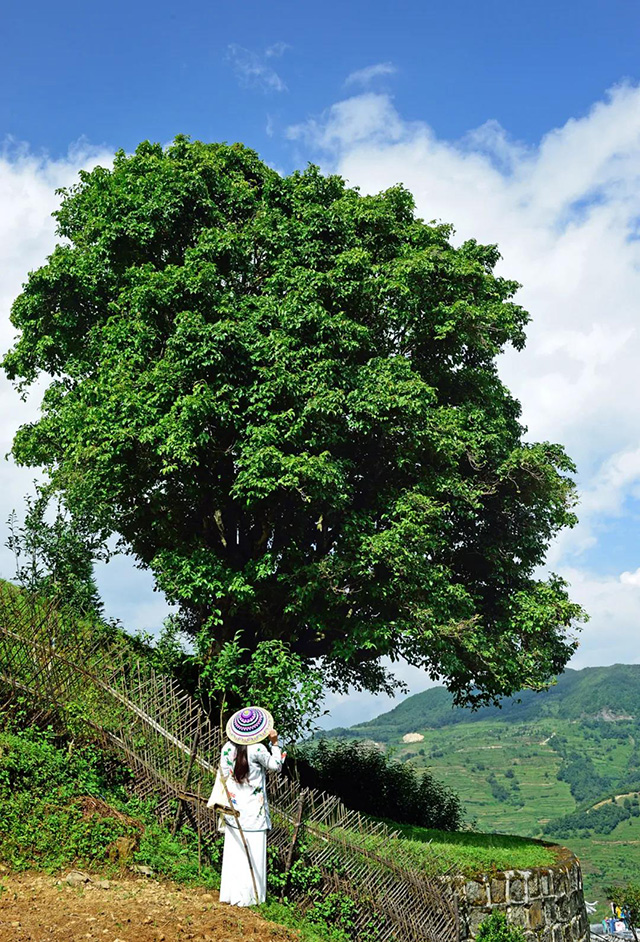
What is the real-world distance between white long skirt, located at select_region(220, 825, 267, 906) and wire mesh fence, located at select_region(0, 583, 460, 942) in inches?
47.2

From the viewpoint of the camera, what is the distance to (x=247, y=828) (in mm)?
9805

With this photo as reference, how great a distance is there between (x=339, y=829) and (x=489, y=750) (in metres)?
193

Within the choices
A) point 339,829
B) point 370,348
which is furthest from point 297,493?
point 339,829

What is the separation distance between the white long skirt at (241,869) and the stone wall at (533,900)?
5.40 m

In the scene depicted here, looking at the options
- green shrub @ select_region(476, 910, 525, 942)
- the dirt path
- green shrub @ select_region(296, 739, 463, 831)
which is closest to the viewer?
the dirt path

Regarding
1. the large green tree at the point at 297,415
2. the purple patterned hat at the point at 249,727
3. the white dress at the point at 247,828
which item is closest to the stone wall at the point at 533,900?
the large green tree at the point at 297,415

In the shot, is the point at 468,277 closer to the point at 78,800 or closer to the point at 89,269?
the point at 89,269

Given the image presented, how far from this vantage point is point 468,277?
18.2 meters

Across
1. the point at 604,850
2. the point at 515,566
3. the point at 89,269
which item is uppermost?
the point at 89,269

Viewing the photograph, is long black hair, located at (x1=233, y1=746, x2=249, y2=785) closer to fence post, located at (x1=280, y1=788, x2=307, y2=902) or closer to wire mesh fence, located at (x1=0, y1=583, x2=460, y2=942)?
wire mesh fence, located at (x1=0, y1=583, x2=460, y2=942)

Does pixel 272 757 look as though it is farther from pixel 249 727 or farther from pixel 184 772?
pixel 184 772

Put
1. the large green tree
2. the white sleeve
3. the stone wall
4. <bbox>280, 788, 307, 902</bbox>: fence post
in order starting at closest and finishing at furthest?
the white sleeve → <bbox>280, 788, 307, 902</bbox>: fence post → the stone wall → the large green tree

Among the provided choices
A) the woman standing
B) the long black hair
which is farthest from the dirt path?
the long black hair

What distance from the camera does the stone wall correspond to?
13836mm
